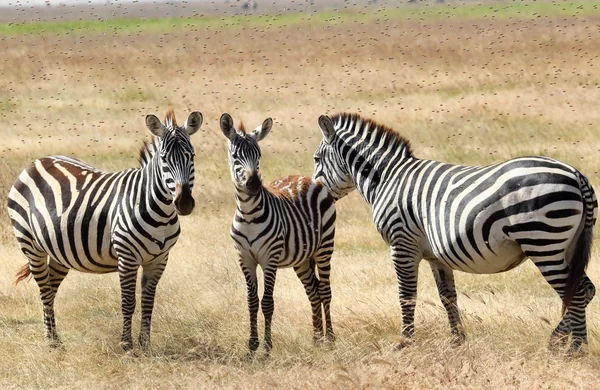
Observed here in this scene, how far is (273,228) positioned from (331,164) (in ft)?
5.13

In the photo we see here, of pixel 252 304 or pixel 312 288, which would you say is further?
pixel 312 288

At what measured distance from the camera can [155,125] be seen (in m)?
8.24

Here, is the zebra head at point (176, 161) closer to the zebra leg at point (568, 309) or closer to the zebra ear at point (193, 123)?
the zebra ear at point (193, 123)

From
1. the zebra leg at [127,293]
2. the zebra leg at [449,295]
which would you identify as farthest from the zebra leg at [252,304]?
the zebra leg at [449,295]

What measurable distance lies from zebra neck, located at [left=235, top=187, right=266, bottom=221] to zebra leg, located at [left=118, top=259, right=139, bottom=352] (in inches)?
42.6

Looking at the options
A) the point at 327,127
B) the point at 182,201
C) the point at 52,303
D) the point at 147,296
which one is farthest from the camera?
the point at 327,127

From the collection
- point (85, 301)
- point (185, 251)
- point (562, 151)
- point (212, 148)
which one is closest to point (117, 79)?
point (212, 148)

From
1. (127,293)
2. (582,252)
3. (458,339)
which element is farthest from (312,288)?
(582,252)

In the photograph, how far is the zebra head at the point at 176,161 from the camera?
7934mm

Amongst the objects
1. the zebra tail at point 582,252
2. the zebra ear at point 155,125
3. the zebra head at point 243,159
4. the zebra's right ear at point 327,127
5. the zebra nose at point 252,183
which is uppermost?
the zebra ear at point 155,125

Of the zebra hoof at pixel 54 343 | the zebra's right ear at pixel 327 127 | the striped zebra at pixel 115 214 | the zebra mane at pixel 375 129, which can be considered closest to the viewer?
the striped zebra at pixel 115 214

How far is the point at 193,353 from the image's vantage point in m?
8.63

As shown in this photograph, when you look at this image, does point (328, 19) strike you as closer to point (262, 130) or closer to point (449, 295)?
point (262, 130)

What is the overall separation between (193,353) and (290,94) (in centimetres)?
1809
